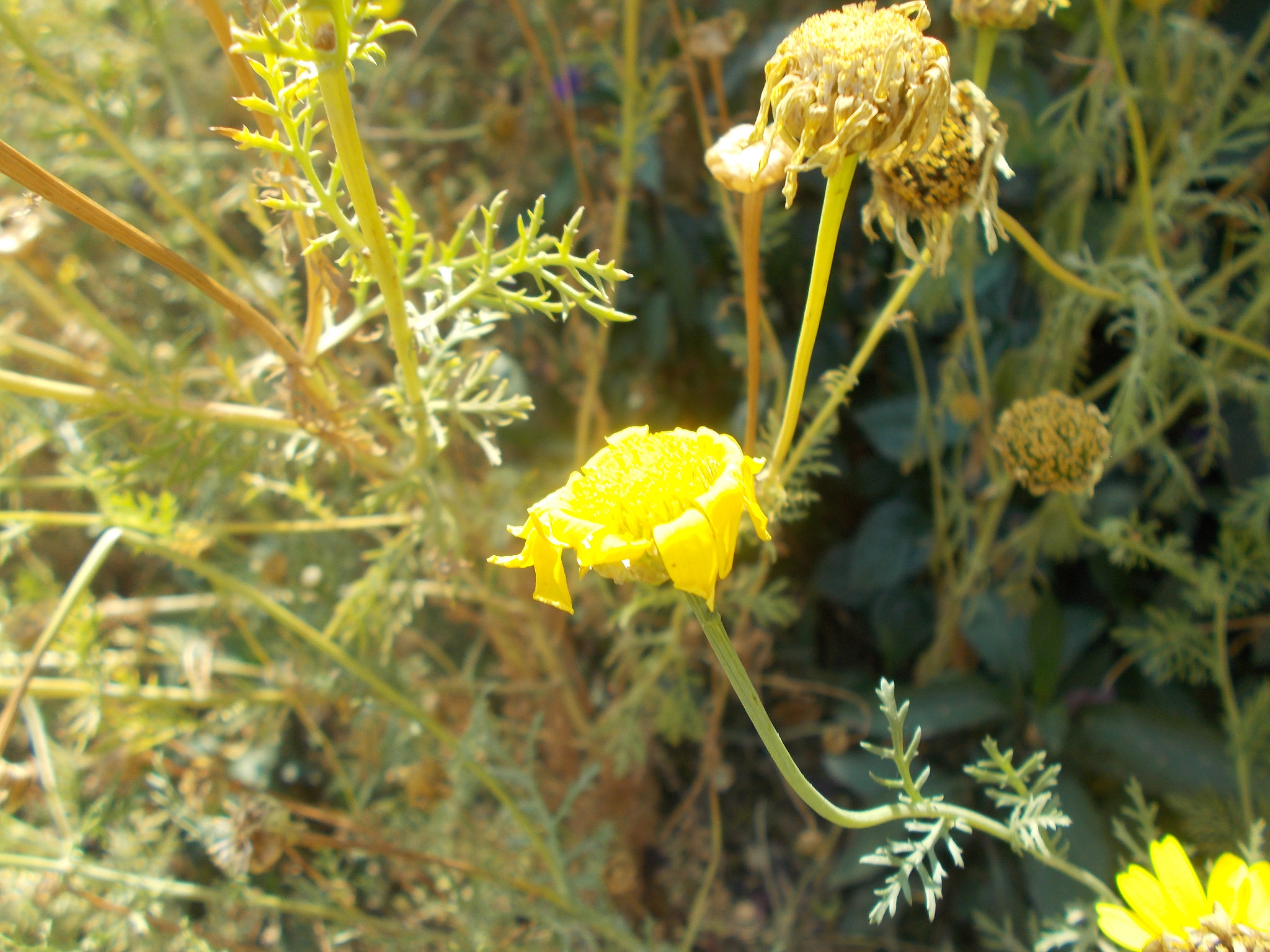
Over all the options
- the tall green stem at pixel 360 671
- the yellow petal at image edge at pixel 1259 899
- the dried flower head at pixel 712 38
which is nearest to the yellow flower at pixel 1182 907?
the yellow petal at image edge at pixel 1259 899

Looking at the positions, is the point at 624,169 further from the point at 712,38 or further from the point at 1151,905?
the point at 1151,905

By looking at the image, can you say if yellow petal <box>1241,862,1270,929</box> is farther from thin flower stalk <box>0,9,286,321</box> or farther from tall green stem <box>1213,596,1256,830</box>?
thin flower stalk <box>0,9,286,321</box>

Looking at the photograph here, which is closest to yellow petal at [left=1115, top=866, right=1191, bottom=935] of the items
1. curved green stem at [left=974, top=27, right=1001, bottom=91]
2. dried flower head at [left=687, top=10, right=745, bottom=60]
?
curved green stem at [left=974, top=27, right=1001, bottom=91]

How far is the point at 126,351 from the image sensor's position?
858 millimetres

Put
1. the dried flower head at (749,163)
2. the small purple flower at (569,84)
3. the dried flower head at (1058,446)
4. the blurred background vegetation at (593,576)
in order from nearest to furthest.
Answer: the dried flower head at (749,163)
the dried flower head at (1058,446)
the blurred background vegetation at (593,576)
the small purple flower at (569,84)

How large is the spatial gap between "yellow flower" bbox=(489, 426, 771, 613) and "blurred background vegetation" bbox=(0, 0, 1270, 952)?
0.19 m

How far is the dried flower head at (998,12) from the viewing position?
1.81 feet

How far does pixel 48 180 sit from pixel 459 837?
78cm

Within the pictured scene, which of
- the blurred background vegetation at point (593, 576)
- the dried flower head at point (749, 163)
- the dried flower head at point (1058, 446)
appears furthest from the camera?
the blurred background vegetation at point (593, 576)

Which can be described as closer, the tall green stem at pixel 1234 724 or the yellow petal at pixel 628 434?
the yellow petal at pixel 628 434

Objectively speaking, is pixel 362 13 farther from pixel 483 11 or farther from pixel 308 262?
pixel 483 11

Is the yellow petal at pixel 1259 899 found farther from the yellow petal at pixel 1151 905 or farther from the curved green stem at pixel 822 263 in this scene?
the curved green stem at pixel 822 263

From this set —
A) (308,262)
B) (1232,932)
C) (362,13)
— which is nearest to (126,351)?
(308,262)

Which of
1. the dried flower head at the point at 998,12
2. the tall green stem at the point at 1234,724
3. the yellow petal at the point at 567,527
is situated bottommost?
the tall green stem at the point at 1234,724
